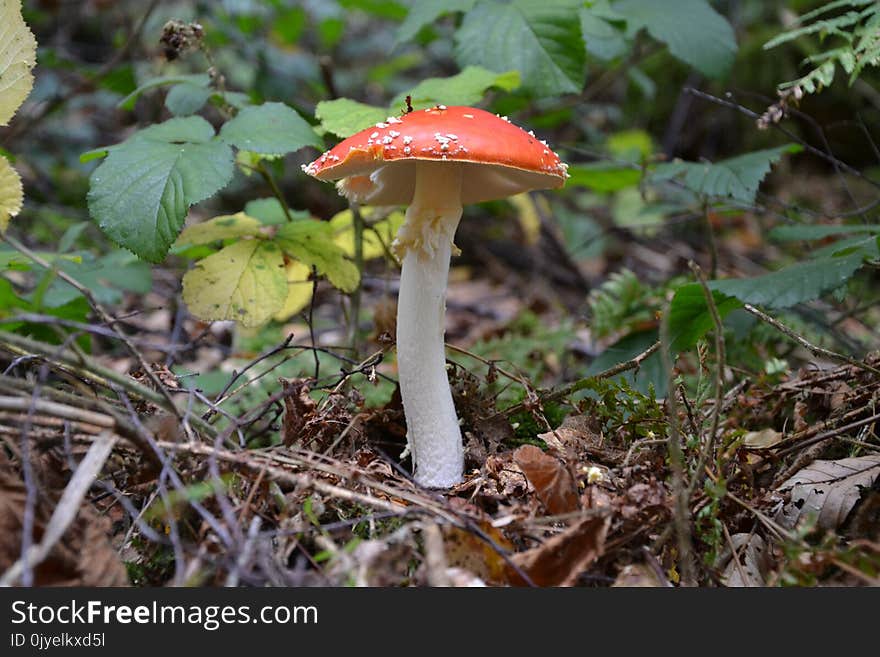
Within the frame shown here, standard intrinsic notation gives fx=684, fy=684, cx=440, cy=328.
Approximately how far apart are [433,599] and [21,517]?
3.13 ft

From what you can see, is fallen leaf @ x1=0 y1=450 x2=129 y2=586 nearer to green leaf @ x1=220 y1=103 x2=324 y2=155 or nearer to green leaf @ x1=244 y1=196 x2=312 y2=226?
green leaf @ x1=220 y1=103 x2=324 y2=155

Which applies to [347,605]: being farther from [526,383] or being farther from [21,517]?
[526,383]

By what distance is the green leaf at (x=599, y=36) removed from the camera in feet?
11.4

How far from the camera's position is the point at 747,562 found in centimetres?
177

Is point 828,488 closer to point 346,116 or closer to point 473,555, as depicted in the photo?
point 473,555

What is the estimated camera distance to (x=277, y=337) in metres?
4.38

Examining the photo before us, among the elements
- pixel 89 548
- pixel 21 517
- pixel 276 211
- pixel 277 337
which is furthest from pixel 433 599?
pixel 277 337

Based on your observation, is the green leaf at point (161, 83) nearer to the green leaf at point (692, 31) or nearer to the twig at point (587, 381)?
the twig at point (587, 381)

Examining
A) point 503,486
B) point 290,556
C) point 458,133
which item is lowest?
point 290,556

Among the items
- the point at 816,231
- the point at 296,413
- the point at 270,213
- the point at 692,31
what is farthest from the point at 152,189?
the point at 692,31

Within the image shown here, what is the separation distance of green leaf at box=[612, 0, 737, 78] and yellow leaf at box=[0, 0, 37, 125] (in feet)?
9.16

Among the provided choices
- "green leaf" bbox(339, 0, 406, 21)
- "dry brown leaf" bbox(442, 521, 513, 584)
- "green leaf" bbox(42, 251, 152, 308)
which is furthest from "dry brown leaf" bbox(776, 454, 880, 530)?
"green leaf" bbox(339, 0, 406, 21)

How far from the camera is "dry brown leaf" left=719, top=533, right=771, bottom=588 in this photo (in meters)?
1.70

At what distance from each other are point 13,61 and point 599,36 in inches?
103
